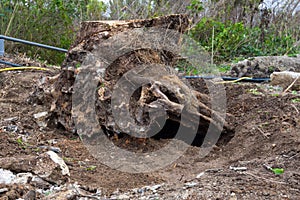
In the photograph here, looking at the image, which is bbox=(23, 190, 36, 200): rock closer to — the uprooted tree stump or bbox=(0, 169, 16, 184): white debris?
bbox=(0, 169, 16, 184): white debris

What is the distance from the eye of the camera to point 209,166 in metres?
3.21

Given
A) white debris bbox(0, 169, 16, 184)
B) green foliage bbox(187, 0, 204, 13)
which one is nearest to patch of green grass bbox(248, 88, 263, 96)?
white debris bbox(0, 169, 16, 184)

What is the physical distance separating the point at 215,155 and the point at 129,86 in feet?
3.16

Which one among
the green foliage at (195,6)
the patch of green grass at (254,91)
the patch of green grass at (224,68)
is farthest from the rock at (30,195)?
the green foliage at (195,6)

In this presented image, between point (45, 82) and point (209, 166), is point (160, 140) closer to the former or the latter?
point (209, 166)

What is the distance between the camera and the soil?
2.38m

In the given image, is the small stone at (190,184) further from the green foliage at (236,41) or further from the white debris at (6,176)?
the green foliage at (236,41)

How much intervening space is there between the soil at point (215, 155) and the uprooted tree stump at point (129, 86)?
18cm

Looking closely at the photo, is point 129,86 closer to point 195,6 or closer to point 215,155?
point 215,155

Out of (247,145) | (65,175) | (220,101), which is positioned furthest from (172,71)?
(65,175)

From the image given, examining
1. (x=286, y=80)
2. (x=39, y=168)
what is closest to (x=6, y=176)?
(x=39, y=168)

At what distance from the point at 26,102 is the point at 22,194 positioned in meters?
2.45

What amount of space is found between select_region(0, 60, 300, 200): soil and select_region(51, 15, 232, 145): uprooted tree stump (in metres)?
0.18

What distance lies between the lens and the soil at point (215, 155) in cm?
238
